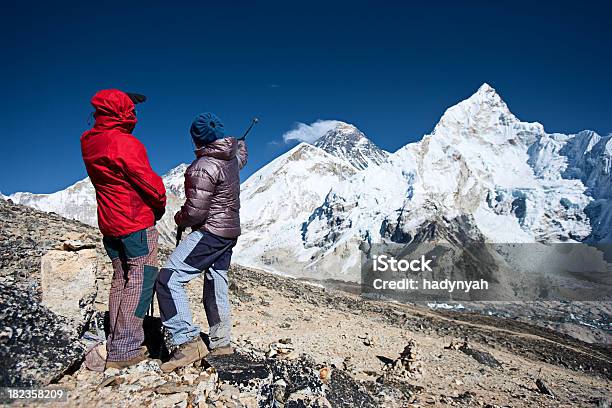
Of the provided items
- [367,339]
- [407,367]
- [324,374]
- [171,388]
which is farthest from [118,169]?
[367,339]

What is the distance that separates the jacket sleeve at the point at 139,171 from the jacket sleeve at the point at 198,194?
0.75 feet

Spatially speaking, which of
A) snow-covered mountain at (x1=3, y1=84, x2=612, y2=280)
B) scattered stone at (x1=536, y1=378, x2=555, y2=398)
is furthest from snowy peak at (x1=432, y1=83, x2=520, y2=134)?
scattered stone at (x1=536, y1=378, x2=555, y2=398)

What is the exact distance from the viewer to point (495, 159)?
104500mm

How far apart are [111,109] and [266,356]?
279cm

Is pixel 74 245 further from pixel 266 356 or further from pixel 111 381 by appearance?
pixel 266 356

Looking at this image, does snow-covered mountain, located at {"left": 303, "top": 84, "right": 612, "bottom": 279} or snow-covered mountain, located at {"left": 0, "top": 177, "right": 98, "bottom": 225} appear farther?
snow-covered mountain, located at {"left": 0, "top": 177, "right": 98, "bottom": 225}

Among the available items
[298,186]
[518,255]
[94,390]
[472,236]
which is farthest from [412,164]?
[94,390]

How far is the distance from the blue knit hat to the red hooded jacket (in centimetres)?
48

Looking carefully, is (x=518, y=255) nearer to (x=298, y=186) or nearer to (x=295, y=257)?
(x=295, y=257)

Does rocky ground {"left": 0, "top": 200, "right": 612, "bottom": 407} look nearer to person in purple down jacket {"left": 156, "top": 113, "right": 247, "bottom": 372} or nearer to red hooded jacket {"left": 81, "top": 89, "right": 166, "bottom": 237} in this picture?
person in purple down jacket {"left": 156, "top": 113, "right": 247, "bottom": 372}

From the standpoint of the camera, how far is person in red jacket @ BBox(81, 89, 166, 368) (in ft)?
10.8

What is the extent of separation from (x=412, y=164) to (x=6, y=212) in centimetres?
7977

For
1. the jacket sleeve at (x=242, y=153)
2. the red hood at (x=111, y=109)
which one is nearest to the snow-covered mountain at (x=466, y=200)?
the jacket sleeve at (x=242, y=153)

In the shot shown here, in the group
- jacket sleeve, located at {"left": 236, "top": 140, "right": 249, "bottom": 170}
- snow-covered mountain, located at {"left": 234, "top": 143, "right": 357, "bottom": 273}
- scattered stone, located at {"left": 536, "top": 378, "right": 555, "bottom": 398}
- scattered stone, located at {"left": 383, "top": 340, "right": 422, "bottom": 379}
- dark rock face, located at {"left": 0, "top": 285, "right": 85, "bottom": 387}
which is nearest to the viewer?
dark rock face, located at {"left": 0, "top": 285, "right": 85, "bottom": 387}
